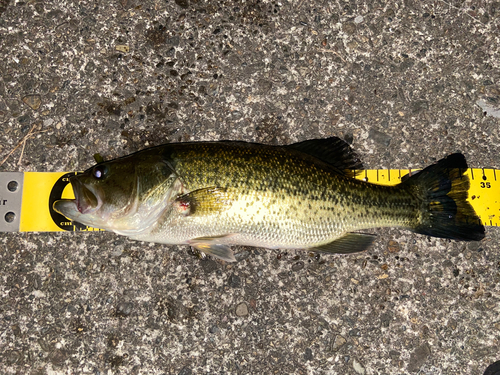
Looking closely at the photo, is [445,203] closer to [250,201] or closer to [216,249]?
[250,201]

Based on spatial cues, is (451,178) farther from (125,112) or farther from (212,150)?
(125,112)

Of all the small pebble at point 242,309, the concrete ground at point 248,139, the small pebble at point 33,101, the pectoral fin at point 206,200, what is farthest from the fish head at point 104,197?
the small pebble at point 242,309

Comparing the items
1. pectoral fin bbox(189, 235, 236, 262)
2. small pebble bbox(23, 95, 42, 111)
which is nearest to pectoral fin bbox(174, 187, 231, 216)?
pectoral fin bbox(189, 235, 236, 262)

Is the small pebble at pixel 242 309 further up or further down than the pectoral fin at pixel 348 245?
further down

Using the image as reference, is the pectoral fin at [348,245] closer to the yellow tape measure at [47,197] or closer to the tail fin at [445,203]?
the tail fin at [445,203]

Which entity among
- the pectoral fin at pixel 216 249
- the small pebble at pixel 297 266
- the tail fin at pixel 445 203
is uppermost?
the tail fin at pixel 445 203

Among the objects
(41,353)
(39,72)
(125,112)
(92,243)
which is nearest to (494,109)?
(125,112)

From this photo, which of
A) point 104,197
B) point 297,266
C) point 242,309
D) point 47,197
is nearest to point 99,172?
point 104,197
